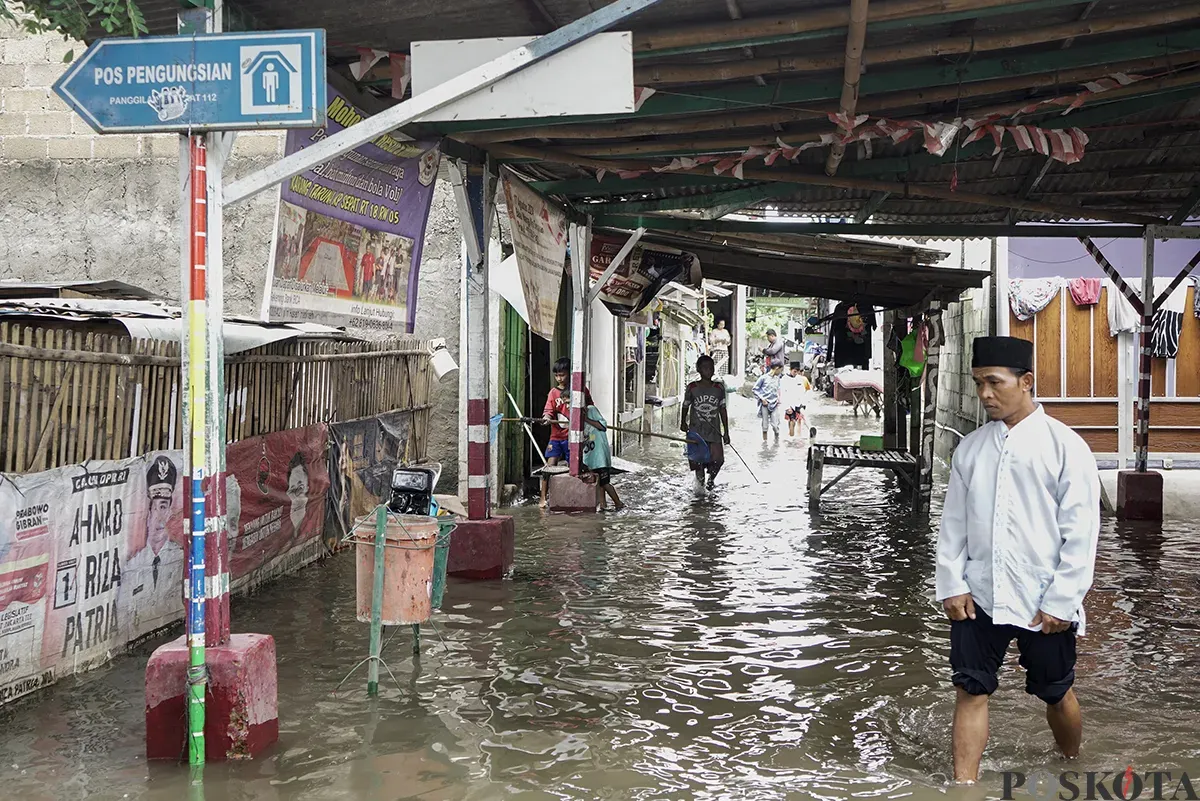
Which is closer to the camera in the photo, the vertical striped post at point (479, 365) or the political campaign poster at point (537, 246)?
the vertical striped post at point (479, 365)

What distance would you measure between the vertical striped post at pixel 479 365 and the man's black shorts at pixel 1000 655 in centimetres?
511

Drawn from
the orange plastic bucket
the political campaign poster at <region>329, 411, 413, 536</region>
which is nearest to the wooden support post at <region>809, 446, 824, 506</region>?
the political campaign poster at <region>329, 411, 413, 536</region>

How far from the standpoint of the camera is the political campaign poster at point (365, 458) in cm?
1015

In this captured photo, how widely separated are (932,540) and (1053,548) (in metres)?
6.93

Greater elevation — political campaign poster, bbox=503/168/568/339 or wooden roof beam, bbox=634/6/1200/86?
wooden roof beam, bbox=634/6/1200/86

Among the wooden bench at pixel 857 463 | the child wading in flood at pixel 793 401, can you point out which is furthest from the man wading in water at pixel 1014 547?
the child wading in flood at pixel 793 401

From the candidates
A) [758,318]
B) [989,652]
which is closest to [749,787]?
[989,652]

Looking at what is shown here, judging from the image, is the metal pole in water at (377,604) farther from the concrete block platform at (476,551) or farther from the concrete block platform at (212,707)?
the concrete block platform at (476,551)

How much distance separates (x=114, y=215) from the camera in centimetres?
1245

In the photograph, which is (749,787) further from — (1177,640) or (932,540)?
(932,540)

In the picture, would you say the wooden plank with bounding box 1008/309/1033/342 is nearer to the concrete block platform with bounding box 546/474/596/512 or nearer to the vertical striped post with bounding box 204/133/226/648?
the concrete block platform with bounding box 546/474/596/512

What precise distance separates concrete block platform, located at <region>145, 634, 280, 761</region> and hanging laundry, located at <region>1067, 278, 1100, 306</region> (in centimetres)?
1473

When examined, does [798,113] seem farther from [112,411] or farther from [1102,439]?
[1102,439]

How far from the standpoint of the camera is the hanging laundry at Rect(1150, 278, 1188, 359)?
1672 cm
